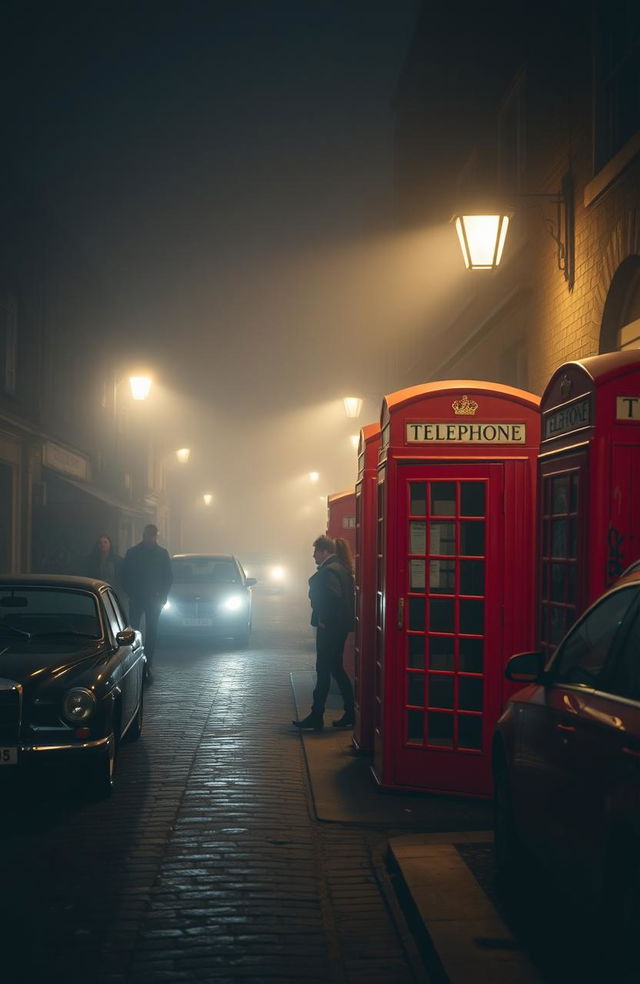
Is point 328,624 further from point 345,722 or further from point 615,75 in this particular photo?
point 615,75

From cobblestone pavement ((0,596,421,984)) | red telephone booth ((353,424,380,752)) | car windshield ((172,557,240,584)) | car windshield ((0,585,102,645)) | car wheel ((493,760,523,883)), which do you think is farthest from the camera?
car windshield ((172,557,240,584))

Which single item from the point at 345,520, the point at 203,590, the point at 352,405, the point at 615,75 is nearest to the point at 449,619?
the point at 615,75

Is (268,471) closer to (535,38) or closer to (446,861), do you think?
(535,38)

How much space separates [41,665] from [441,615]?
109 inches

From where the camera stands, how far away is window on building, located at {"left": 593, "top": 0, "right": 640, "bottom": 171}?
406 inches

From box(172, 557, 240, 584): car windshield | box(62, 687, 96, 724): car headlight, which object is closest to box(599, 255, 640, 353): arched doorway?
box(62, 687, 96, 724): car headlight

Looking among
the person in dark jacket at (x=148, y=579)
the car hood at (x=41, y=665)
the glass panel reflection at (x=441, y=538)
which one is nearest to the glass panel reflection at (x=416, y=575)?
the glass panel reflection at (x=441, y=538)

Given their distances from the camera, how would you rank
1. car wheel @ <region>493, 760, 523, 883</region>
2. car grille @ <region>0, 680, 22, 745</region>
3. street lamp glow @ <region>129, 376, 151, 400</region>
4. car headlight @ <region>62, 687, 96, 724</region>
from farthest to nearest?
street lamp glow @ <region>129, 376, 151, 400</region>
car headlight @ <region>62, 687, 96, 724</region>
car grille @ <region>0, 680, 22, 745</region>
car wheel @ <region>493, 760, 523, 883</region>

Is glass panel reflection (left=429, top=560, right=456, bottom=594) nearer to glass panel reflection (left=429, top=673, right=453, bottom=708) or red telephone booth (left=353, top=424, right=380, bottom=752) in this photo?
glass panel reflection (left=429, top=673, right=453, bottom=708)

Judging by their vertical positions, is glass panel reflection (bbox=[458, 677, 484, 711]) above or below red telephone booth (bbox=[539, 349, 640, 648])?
below

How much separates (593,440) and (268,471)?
9131 centimetres

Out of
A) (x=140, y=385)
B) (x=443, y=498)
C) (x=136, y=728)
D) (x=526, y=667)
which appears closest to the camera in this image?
(x=526, y=667)

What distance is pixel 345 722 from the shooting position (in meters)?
11.5

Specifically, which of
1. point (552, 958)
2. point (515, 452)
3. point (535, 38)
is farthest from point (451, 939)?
point (535, 38)
